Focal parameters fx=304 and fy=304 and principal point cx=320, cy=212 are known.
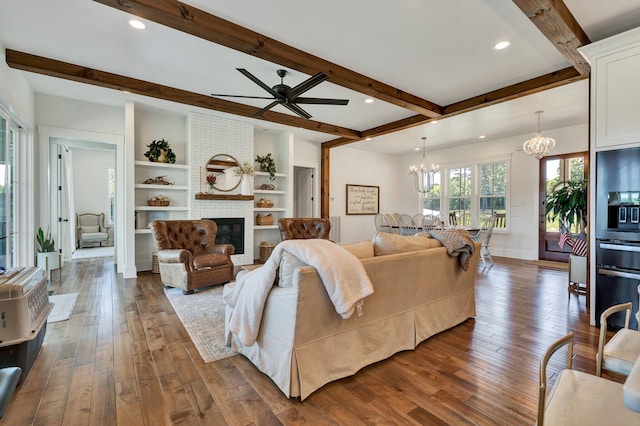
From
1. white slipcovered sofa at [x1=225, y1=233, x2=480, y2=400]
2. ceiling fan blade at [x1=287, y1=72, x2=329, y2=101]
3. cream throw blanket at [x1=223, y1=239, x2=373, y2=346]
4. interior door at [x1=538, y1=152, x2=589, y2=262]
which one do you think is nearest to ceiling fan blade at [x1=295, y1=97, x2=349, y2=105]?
ceiling fan blade at [x1=287, y1=72, x2=329, y2=101]

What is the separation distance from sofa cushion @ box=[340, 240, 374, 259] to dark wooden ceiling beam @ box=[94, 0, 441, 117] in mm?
2154

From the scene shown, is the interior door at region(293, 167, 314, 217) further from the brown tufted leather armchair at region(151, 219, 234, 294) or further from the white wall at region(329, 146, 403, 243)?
the brown tufted leather armchair at region(151, 219, 234, 294)

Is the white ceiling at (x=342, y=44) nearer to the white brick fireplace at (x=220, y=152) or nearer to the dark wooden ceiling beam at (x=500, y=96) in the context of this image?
the dark wooden ceiling beam at (x=500, y=96)

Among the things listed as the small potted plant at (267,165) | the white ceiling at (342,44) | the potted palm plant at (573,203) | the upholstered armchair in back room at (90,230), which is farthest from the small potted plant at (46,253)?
the potted palm plant at (573,203)

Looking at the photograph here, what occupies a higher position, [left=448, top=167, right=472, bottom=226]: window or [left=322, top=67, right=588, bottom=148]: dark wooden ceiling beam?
[left=322, top=67, right=588, bottom=148]: dark wooden ceiling beam

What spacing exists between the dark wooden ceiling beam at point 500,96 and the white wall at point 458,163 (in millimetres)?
2121

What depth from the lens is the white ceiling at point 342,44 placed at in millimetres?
2611

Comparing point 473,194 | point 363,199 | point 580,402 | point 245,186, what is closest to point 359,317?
point 580,402

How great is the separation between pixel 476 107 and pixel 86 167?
9.57 metres

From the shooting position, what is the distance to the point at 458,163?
797cm

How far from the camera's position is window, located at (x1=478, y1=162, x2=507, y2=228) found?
7.18m

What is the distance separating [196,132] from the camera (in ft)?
18.1

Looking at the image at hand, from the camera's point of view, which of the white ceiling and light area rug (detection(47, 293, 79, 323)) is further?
light area rug (detection(47, 293, 79, 323))

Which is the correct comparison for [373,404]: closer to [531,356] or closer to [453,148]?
[531,356]
